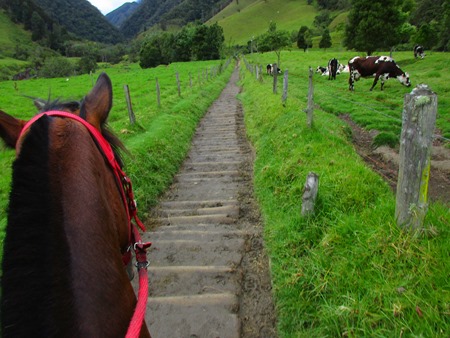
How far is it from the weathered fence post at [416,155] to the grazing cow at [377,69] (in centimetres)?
1510

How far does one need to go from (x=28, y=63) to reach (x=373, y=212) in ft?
296

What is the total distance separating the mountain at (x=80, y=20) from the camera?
176m

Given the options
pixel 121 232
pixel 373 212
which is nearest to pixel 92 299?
pixel 121 232

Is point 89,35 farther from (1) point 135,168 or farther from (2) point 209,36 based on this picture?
(1) point 135,168

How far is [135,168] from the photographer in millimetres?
6008

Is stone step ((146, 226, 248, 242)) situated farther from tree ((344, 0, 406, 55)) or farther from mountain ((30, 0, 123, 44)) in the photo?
mountain ((30, 0, 123, 44))

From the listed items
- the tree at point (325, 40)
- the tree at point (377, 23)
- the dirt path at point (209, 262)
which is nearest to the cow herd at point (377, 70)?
the tree at point (377, 23)

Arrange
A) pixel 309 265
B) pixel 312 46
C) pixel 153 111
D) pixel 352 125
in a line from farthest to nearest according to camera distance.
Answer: pixel 312 46 < pixel 153 111 < pixel 352 125 < pixel 309 265

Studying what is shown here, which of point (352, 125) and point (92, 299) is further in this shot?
point (352, 125)

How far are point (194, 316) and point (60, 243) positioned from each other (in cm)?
233

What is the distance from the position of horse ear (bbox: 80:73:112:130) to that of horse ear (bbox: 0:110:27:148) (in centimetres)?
28

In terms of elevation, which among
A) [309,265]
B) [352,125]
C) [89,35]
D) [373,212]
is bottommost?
[352,125]

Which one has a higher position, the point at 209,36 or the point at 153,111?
the point at 209,36

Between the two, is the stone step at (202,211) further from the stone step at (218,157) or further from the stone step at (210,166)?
the stone step at (218,157)
